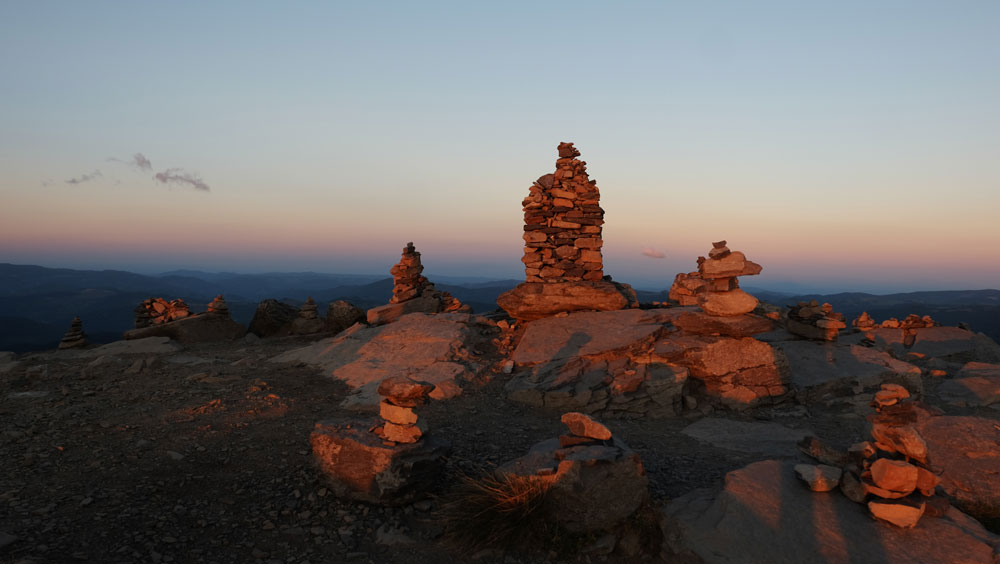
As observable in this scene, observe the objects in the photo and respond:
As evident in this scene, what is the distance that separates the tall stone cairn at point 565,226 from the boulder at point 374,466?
33.0ft

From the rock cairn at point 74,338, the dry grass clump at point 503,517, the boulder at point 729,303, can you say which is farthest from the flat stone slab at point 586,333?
the rock cairn at point 74,338

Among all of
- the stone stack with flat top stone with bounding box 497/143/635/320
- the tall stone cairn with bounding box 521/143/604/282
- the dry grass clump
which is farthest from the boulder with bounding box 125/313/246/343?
the dry grass clump

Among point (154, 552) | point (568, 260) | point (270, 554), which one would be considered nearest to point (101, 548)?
point (154, 552)

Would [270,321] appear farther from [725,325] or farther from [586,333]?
[725,325]

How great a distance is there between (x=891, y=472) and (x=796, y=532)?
1399 mm

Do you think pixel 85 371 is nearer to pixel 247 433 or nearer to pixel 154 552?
pixel 247 433

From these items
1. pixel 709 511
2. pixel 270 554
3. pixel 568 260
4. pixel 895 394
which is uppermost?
pixel 568 260

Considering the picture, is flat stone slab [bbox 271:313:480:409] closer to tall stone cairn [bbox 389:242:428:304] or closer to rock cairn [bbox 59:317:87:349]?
tall stone cairn [bbox 389:242:428:304]

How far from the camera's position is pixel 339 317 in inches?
850

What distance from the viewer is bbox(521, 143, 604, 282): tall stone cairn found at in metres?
16.2

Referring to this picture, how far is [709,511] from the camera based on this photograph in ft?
19.0

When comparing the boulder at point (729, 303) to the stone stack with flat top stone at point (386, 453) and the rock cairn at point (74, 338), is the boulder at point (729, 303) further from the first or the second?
the rock cairn at point (74, 338)

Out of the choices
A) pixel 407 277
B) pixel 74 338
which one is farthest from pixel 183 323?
pixel 407 277

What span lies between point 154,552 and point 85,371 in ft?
37.2
